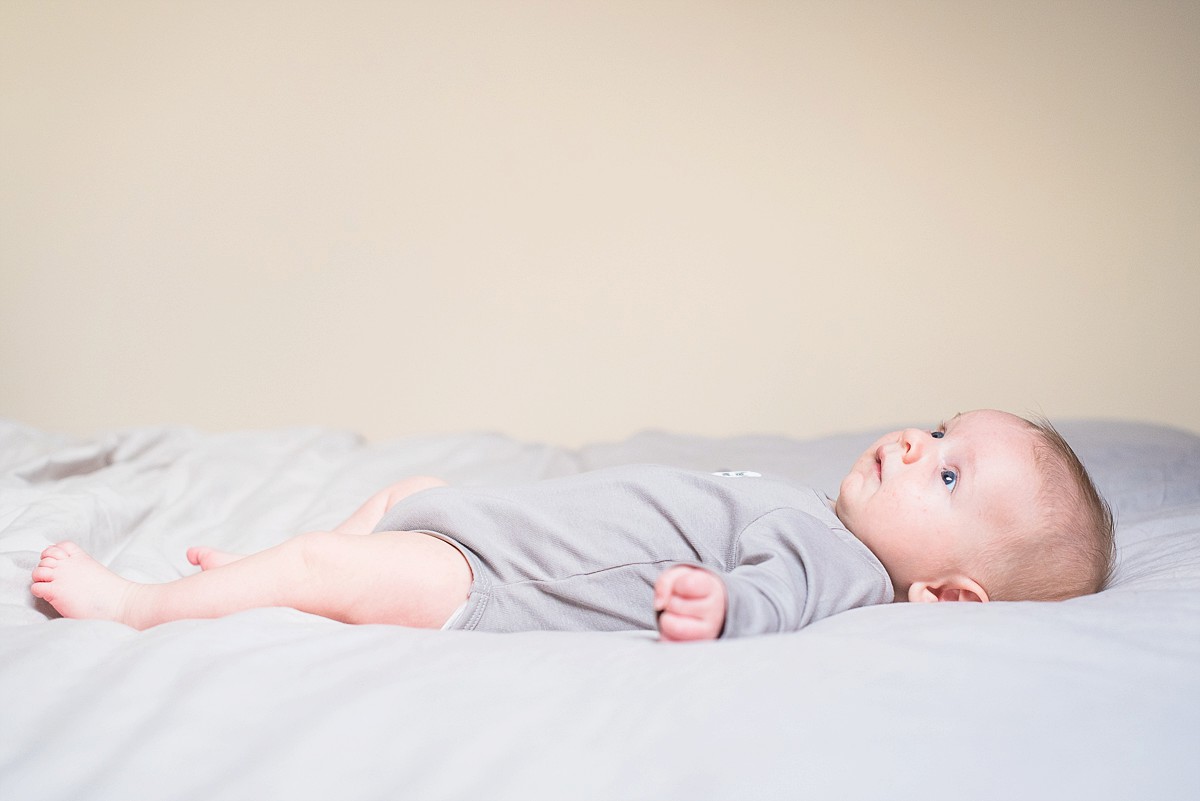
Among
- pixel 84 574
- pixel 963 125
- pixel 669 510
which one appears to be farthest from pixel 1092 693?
pixel 963 125

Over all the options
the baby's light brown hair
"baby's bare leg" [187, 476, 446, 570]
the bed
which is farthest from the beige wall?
the bed

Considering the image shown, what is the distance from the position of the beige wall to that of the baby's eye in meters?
1.18

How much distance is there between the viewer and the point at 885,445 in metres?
1.07

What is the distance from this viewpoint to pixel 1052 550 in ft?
3.11

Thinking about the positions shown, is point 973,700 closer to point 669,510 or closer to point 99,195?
point 669,510

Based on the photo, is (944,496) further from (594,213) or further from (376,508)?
(594,213)

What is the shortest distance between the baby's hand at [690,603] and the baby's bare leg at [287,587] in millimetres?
279

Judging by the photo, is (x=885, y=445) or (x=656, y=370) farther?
(x=656, y=370)

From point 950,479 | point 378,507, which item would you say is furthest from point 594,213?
point 950,479

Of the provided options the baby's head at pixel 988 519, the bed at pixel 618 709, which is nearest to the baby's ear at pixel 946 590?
the baby's head at pixel 988 519

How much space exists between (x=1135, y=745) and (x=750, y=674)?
23 cm

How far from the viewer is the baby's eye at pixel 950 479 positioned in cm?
99

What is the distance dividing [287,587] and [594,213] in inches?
56.6

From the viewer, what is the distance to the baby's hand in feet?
2.32
